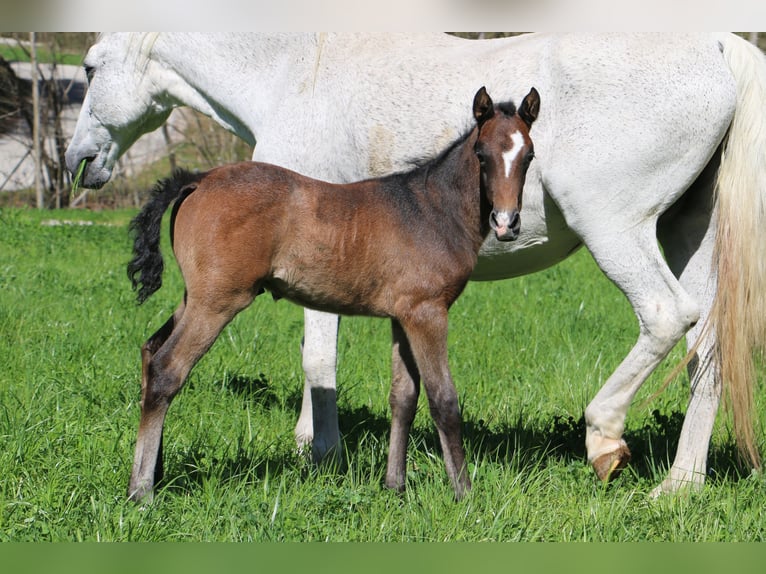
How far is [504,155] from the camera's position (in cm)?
354

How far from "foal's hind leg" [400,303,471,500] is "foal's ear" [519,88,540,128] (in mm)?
872

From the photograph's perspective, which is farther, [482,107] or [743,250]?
[743,250]

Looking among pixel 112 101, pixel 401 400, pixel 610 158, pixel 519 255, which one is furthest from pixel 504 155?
pixel 112 101

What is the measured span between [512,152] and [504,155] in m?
0.03

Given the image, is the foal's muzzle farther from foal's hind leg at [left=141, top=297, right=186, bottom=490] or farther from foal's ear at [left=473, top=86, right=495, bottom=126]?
foal's hind leg at [left=141, top=297, right=186, bottom=490]

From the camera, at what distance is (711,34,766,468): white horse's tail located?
407cm

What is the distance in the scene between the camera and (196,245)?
Answer: 3.56m


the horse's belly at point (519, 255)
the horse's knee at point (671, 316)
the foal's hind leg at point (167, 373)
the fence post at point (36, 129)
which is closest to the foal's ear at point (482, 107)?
the horse's belly at point (519, 255)

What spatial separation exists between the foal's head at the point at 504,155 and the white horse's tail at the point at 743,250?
42.4 inches

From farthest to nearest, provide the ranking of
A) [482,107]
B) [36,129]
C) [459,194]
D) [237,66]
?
[36,129], [237,66], [459,194], [482,107]

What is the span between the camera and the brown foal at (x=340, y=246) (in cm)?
354

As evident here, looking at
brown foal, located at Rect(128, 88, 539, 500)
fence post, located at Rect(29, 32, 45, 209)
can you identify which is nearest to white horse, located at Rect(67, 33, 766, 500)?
brown foal, located at Rect(128, 88, 539, 500)

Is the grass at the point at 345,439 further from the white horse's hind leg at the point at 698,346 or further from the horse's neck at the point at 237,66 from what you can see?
the horse's neck at the point at 237,66

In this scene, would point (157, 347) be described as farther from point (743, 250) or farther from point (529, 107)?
point (743, 250)
